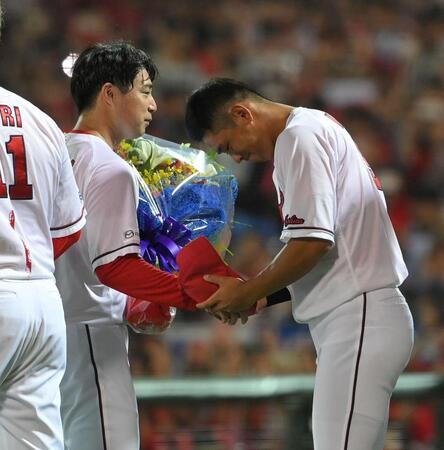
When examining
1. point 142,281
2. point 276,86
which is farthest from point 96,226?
point 276,86

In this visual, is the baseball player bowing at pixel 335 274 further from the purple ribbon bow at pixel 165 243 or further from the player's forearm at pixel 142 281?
the purple ribbon bow at pixel 165 243

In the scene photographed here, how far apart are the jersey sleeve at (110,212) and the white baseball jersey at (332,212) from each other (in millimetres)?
447

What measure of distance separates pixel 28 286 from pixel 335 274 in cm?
86

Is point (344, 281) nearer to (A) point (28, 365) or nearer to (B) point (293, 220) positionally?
(B) point (293, 220)

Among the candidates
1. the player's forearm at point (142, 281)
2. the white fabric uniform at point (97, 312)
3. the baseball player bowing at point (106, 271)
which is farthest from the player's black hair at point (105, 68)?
the player's forearm at point (142, 281)

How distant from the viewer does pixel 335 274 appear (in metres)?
2.75

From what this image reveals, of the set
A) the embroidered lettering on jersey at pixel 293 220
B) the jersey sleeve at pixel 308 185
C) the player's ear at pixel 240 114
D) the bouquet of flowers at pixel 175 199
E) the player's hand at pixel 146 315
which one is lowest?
the player's hand at pixel 146 315

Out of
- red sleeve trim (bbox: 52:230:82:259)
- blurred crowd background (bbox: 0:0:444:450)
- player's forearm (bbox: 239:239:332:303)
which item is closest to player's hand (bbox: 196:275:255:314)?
player's forearm (bbox: 239:239:332:303)

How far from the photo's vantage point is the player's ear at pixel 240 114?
113 inches

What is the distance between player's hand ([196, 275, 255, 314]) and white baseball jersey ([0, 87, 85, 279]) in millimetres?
527

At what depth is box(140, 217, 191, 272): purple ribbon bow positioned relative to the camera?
3.09 m

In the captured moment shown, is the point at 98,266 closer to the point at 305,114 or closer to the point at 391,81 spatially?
the point at 305,114

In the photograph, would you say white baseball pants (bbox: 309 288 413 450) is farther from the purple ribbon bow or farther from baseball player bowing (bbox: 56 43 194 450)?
the purple ribbon bow

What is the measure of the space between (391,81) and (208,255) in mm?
5168
